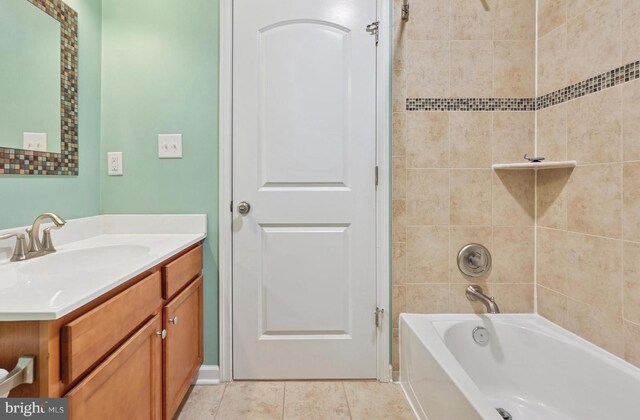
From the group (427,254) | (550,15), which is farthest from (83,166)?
(550,15)

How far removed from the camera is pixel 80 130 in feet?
5.58

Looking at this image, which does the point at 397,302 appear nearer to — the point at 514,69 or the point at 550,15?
the point at 514,69

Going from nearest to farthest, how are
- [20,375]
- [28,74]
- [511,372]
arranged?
[20,375] → [28,74] → [511,372]

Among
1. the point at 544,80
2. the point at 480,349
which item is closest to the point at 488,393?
the point at 480,349

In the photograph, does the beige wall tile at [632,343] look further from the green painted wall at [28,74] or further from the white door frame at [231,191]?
the green painted wall at [28,74]

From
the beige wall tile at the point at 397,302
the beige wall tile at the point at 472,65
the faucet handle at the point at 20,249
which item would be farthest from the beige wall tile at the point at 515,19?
the faucet handle at the point at 20,249

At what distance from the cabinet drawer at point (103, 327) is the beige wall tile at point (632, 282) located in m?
1.80

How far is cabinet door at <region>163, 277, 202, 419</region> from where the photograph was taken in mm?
1396

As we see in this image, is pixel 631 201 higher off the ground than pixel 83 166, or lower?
lower

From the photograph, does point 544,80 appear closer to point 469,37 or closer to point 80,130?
point 469,37

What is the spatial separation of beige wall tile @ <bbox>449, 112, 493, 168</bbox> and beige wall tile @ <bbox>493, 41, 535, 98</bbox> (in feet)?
0.56

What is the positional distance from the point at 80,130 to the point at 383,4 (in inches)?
66.8

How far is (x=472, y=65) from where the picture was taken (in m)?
1.85

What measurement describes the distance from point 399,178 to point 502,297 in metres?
0.87
